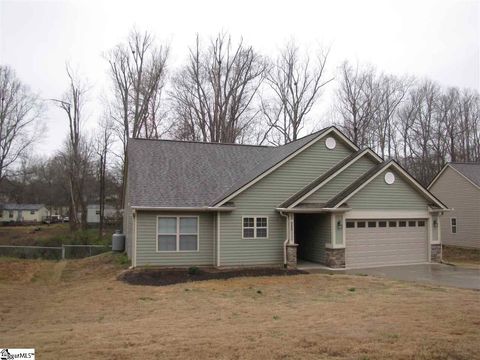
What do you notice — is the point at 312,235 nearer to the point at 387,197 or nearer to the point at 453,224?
the point at 387,197

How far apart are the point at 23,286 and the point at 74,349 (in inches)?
426

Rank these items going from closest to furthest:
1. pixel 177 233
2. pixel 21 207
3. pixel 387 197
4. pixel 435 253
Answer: pixel 177 233, pixel 387 197, pixel 435 253, pixel 21 207

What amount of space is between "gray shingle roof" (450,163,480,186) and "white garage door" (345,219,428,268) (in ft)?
33.6

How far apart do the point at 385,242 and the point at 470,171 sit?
13.4 metres

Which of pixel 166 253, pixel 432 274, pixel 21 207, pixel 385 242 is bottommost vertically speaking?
pixel 432 274

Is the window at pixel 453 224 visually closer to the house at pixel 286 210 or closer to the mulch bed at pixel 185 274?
the house at pixel 286 210

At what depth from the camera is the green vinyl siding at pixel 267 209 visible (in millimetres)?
16875

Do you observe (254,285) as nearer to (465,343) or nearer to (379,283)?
(379,283)

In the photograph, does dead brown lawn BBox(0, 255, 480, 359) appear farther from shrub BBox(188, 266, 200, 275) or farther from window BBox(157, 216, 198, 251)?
window BBox(157, 216, 198, 251)

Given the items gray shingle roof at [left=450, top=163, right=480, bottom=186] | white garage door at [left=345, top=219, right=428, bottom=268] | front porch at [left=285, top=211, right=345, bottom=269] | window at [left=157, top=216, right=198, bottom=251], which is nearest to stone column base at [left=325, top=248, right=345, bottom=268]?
front porch at [left=285, top=211, right=345, bottom=269]

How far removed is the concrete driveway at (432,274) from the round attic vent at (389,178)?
11.4ft

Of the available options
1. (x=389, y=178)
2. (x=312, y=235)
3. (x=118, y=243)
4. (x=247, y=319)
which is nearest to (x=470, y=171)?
(x=389, y=178)

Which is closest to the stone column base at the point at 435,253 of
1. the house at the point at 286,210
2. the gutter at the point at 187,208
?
the house at the point at 286,210

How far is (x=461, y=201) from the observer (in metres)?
27.5
